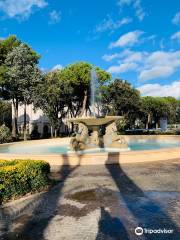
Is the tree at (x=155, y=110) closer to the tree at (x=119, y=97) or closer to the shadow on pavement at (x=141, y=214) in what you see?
the tree at (x=119, y=97)

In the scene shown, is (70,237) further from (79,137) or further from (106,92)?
(106,92)

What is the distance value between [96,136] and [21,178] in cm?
1128

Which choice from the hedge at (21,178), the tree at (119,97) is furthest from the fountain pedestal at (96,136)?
the tree at (119,97)

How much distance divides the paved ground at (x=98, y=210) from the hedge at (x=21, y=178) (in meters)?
0.28

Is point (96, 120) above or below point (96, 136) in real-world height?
above

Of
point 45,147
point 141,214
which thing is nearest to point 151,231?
point 141,214

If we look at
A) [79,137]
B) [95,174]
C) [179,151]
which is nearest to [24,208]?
[95,174]

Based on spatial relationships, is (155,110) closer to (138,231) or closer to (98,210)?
(98,210)

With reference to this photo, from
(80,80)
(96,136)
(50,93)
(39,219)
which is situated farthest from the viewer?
(80,80)

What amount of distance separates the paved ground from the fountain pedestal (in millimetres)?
7258

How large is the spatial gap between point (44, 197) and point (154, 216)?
301 centimetres

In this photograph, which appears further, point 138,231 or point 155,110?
point 155,110

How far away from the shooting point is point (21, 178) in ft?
23.7

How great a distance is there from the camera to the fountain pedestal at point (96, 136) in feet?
55.0
